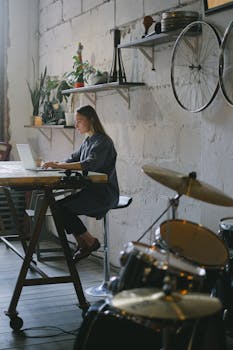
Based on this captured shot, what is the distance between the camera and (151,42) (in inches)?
155

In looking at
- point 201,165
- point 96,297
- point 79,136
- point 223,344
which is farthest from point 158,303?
point 79,136

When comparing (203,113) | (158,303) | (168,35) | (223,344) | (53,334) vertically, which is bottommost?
(53,334)

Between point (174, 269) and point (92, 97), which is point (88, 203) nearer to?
point (92, 97)

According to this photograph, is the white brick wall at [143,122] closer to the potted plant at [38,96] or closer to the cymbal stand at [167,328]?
the potted plant at [38,96]

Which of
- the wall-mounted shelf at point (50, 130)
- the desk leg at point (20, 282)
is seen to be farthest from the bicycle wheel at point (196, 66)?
the wall-mounted shelf at point (50, 130)

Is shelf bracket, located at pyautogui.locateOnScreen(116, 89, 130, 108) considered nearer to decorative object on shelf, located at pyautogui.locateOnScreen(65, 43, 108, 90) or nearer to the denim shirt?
decorative object on shelf, located at pyautogui.locateOnScreen(65, 43, 108, 90)

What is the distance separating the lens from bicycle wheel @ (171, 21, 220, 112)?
330 cm

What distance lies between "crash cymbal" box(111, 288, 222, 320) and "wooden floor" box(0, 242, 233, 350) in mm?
1200

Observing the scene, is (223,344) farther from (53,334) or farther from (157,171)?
(53,334)

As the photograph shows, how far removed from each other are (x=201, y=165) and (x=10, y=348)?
1.52m

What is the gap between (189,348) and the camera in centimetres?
233

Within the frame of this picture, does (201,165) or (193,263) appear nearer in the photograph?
(193,263)

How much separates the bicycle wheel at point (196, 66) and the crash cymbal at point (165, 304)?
165cm

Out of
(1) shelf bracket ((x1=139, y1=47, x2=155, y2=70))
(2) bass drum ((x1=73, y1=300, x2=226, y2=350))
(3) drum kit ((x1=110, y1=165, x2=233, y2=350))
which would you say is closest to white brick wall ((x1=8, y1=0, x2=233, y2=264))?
(1) shelf bracket ((x1=139, y1=47, x2=155, y2=70))
